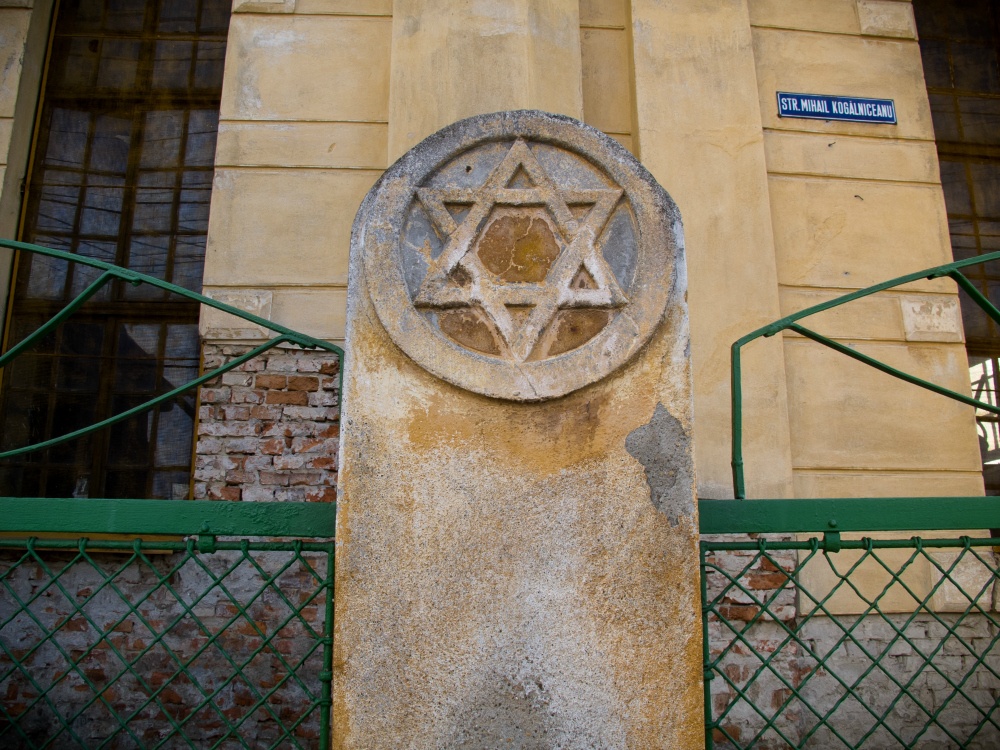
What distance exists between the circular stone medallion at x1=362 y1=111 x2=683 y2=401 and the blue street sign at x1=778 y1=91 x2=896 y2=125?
2803 mm

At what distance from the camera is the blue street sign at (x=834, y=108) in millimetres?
4031

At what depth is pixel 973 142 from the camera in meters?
4.56

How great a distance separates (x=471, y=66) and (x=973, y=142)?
10.6ft

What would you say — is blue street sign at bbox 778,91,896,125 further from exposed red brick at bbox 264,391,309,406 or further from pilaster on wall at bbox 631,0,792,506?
exposed red brick at bbox 264,391,309,406

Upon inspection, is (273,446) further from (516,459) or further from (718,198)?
(718,198)

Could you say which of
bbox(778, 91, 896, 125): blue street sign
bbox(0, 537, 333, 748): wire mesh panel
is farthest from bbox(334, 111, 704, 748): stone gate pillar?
bbox(778, 91, 896, 125): blue street sign

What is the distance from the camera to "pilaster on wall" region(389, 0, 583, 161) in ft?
11.8

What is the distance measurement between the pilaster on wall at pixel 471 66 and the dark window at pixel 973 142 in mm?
2526

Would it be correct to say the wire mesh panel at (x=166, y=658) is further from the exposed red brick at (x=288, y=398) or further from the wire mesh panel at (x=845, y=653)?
the wire mesh panel at (x=845, y=653)

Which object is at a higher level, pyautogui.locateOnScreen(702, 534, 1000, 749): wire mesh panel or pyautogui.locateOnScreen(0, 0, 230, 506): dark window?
pyautogui.locateOnScreen(0, 0, 230, 506): dark window

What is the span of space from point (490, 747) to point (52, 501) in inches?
49.4

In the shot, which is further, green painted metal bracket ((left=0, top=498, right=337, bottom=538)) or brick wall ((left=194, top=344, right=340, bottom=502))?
brick wall ((left=194, top=344, right=340, bottom=502))

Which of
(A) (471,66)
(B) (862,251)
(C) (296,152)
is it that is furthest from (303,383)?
(B) (862,251)

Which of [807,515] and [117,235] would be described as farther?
[117,235]
